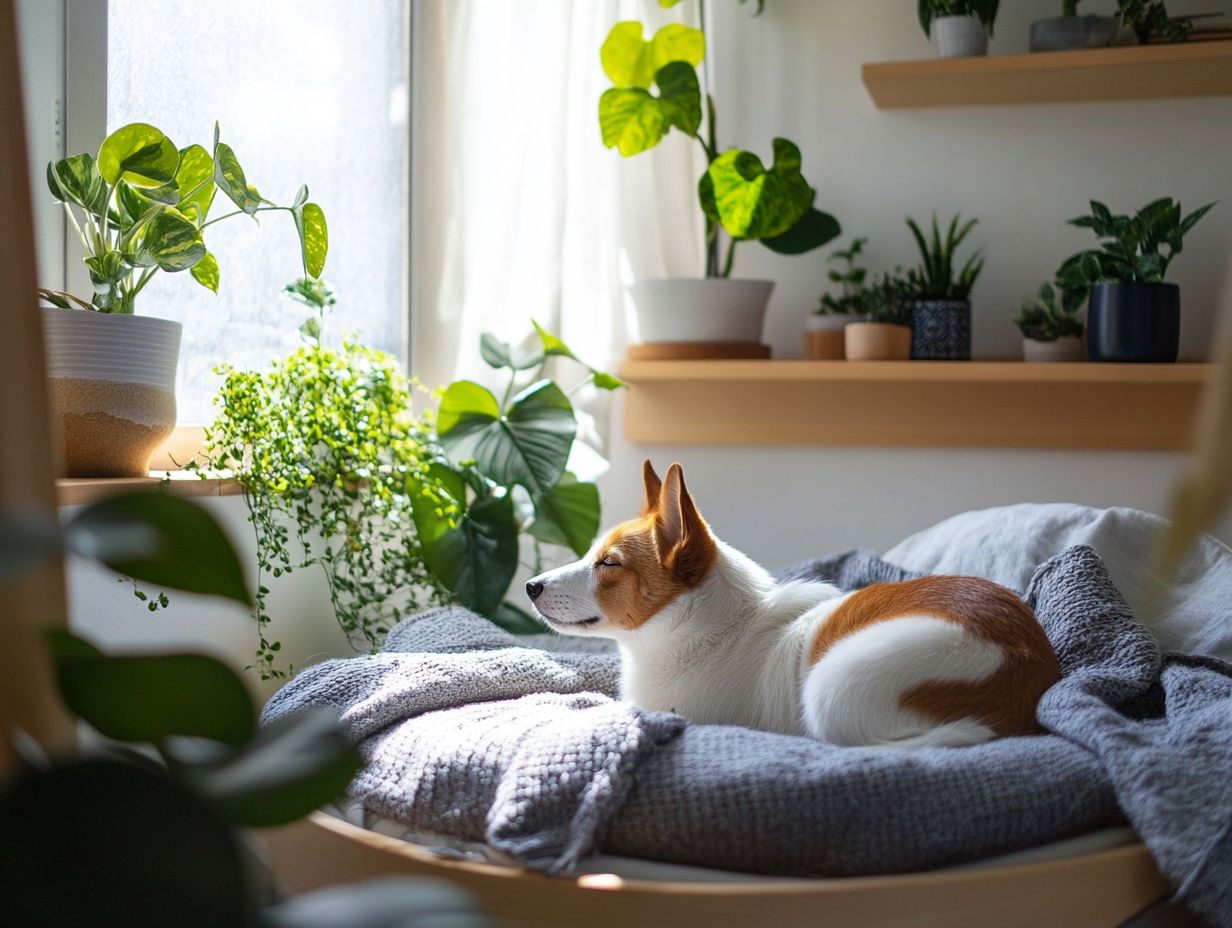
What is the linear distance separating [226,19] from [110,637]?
112 centimetres

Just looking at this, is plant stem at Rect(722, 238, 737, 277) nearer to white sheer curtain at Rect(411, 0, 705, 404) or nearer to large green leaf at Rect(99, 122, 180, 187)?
white sheer curtain at Rect(411, 0, 705, 404)

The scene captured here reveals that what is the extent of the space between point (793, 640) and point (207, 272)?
3.20ft

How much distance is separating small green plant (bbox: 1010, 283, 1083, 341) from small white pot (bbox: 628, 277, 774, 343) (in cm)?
51

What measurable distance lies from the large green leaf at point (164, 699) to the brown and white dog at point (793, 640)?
2.45 ft

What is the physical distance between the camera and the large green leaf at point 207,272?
5.23ft

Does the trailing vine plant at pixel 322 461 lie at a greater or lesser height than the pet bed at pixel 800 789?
greater

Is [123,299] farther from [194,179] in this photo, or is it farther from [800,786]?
[800,786]

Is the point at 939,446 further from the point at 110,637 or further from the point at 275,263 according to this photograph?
the point at 110,637

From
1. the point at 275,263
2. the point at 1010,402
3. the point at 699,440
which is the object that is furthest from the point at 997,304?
the point at 275,263

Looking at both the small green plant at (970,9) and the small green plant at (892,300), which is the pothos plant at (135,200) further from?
the small green plant at (970,9)

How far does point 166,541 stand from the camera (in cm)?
48

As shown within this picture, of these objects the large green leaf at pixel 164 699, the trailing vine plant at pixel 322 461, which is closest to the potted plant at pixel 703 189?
the trailing vine plant at pixel 322 461

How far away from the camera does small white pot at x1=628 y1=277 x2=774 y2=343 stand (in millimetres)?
2256

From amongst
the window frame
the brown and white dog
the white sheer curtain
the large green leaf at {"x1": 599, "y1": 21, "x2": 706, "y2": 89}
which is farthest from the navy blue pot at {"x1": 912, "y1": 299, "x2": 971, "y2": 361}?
the window frame
